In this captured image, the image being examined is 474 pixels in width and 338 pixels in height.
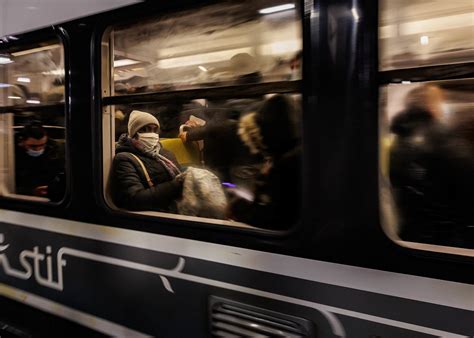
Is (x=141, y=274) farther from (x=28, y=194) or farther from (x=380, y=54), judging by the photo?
(x=380, y=54)

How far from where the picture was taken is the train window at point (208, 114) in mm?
1836

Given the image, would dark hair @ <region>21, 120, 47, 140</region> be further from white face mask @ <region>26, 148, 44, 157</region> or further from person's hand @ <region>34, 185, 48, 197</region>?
person's hand @ <region>34, 185, 48, 197</region>

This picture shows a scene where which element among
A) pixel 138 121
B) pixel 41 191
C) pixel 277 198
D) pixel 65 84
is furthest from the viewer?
pixel 41 191

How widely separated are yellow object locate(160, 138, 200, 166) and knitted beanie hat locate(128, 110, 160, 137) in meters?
0.12

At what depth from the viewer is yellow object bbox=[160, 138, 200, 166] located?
85.1 inches

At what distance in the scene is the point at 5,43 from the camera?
113 inches

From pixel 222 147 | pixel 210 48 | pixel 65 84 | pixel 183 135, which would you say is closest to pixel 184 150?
pixel 183 135

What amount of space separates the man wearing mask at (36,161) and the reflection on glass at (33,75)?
188 millimetres

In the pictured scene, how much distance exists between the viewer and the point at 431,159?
5.10 feet

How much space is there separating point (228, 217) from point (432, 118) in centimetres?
92

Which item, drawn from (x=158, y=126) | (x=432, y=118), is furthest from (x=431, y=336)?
(x=158, y=126)

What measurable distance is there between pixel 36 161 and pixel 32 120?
0.25m

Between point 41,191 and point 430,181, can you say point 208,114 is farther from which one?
point 41,191

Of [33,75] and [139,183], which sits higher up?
[33,75]
